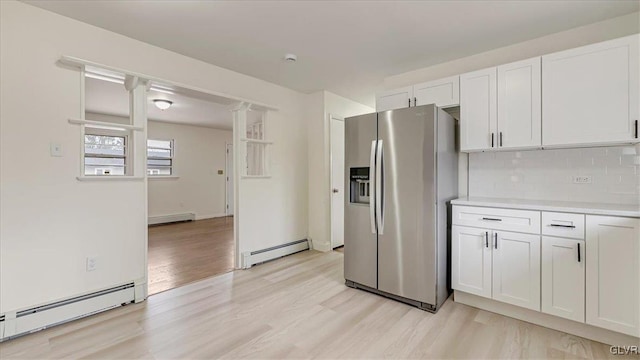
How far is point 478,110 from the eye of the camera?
8.63ft

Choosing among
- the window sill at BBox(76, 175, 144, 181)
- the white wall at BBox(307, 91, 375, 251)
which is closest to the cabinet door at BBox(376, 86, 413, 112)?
the white wall at BBox(307, 91, 375, 251)

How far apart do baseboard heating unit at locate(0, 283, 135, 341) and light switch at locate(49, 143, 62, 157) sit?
1.15 metres

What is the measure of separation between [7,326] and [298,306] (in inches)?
81.9

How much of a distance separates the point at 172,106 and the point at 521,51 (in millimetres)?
5177

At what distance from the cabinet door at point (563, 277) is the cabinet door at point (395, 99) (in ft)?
5.88

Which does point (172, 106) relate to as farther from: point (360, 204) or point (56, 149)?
point (360, 204)

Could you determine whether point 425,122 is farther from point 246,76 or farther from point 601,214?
point 246,76

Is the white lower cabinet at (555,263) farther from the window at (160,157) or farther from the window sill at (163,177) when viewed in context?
the window at (160,157)

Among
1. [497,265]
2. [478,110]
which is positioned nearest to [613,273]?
[497,265]

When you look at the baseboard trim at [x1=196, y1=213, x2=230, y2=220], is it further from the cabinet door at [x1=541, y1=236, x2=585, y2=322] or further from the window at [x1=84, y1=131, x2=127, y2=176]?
the cabinet door at [x1=541, y1=236, x2=585, y2=322]

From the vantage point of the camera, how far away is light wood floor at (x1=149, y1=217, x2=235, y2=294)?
326 cm

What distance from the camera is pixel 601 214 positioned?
1922 mm

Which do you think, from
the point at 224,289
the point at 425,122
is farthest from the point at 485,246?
the point at 224,289

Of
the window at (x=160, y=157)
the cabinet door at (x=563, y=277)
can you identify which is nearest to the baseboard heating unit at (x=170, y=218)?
the window at (x=160, y=157)
